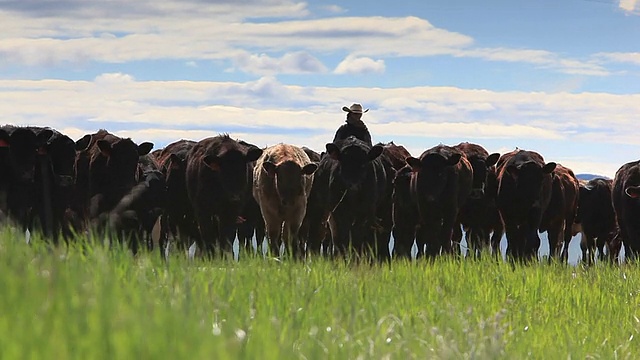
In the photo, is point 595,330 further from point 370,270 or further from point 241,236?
point 241,236

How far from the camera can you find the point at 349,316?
22.3ft

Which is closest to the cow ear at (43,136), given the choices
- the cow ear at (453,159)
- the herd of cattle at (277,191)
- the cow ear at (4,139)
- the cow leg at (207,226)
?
the herd of cattle at (277,191)

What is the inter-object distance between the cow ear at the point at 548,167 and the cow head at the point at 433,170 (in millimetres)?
2171

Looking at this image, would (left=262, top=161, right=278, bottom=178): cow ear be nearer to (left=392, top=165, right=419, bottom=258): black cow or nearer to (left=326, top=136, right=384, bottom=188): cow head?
(left=326, top=136, right=384, bottom=188): cow head

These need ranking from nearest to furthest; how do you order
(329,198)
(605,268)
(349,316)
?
(349,316)
(605,268)
(329,198)

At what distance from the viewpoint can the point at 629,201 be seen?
19.5m

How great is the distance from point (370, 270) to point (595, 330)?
2526mm

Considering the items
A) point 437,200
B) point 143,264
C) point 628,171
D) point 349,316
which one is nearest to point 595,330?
point 349,316

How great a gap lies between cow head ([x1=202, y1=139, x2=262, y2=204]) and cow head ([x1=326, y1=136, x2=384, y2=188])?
1294 mm

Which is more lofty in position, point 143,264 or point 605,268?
point 143,264

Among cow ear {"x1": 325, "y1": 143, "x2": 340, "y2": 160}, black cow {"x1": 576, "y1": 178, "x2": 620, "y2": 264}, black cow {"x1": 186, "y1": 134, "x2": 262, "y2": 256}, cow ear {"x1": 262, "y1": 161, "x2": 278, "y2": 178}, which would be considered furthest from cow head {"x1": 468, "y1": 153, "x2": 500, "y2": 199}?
black cow {"x1": 576, "y1": 178, "x2": 620, "y2": 264}

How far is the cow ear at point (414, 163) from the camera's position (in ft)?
58.5

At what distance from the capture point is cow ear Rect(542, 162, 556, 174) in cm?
1930

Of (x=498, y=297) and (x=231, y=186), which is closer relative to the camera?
(x=498, y=297)
